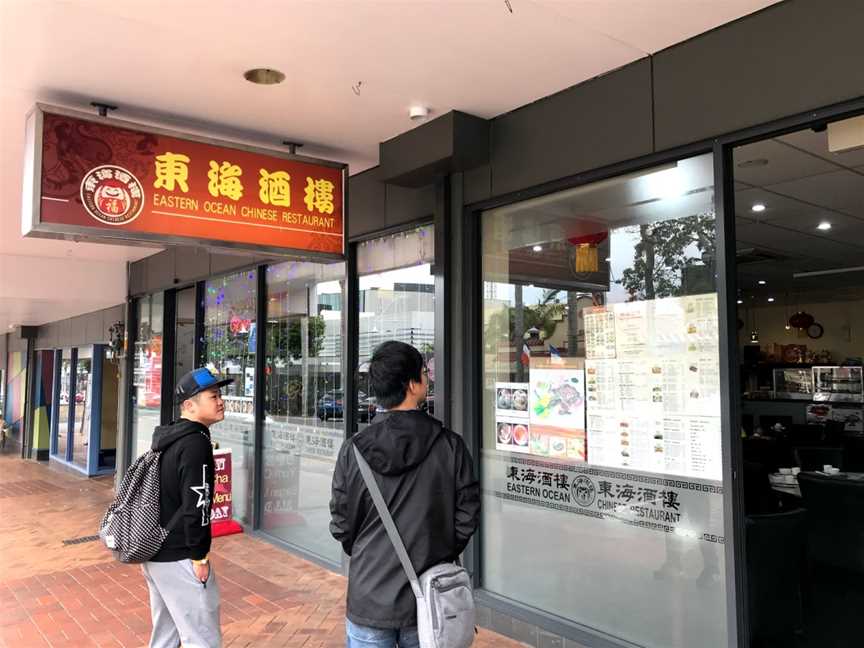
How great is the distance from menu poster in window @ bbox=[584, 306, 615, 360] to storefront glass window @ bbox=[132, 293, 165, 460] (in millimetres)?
6945

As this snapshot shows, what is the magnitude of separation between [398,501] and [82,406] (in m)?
12.6

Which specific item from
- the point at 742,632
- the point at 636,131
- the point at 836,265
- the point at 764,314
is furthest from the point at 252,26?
the point at 764,314

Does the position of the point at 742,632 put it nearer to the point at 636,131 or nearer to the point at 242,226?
the point at 636,131

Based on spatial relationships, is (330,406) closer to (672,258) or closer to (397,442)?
(672,258)

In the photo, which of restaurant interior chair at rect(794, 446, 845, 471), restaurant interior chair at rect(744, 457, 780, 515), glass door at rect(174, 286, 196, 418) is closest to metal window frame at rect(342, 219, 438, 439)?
restaurant interior chair at rect(744, 457, 780, 515)

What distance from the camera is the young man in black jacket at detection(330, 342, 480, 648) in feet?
7.05

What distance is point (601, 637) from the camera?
12.4 feet

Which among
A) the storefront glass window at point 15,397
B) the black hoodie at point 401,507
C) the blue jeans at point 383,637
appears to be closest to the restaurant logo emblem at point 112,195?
the black hoodie at point 401,507

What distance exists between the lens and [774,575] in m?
4.20

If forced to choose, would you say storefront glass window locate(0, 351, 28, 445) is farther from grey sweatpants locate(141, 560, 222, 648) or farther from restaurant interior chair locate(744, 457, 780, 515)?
restaurant interior chair locate(744, 457, 780, 515)

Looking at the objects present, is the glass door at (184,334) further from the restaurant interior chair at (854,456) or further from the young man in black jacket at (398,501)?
the restaurant interior chair at (854,456)

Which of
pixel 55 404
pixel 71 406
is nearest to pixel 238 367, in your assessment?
pixel 71 406

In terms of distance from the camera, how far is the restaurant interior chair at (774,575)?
13.6ft

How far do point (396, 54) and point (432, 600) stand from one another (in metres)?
2.60
